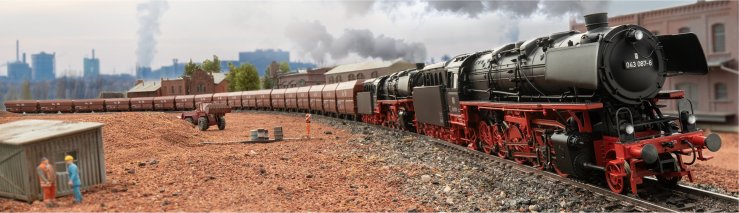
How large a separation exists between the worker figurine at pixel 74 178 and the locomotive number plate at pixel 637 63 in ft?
35.1

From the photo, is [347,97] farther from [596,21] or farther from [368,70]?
[368,70]

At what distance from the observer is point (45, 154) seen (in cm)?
932

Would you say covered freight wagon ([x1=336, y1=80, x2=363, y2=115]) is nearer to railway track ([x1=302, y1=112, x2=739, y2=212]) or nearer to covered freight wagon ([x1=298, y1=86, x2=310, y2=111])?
covered freight wagon ([x1=298, y1=86, x2=310, y2=111])

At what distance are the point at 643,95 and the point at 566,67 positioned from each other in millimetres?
1730

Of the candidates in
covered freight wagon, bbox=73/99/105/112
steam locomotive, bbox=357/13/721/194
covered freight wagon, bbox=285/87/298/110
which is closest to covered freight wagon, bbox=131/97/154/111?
covered freight wagon, bbox=73/99/105/112

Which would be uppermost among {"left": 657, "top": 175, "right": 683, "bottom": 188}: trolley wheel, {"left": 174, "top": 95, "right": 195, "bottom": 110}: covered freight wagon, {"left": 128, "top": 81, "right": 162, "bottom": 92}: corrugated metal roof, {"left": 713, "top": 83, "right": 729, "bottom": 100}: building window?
{"left": 128, "top": 81, "right": 162, "bottom": 92}: corrugated metal roof

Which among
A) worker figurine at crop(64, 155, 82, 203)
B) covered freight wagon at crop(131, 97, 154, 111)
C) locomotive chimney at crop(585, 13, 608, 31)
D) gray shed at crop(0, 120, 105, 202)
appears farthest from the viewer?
covered freight wagon at crop(131, 97, 154, 111)

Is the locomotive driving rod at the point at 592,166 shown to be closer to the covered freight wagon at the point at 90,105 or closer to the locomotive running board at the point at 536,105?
the locomotive running board at the point at 536,105

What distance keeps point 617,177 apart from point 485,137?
5692 millimetres

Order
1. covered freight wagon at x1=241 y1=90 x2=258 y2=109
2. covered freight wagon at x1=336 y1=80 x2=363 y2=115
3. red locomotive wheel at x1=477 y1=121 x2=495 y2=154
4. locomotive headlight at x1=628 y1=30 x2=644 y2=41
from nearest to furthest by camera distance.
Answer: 1. locomotive headlight at x1=628 y1=30 x2=644 y2=41
2. red locomotive wheel at x1=477 y1=121 x2=495 y2=154
3. covered freight wagon at x1=336 y1=80 x2=363 y2=115
4. covered freight wagon at x1=241 y1=90 x2=258 y2=109

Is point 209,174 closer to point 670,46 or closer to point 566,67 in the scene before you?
point 566,67

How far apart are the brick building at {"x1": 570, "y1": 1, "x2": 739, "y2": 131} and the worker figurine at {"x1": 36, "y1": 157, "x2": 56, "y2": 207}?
4055cm

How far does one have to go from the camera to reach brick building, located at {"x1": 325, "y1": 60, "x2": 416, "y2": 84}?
233 feet

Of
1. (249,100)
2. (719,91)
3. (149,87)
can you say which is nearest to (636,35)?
(719,91)
